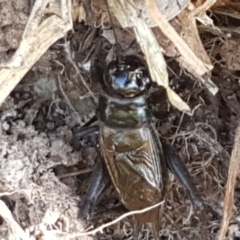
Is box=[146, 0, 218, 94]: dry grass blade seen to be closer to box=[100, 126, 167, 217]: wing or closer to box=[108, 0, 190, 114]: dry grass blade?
box=[108, 0, 190, 114]: dry grass blade

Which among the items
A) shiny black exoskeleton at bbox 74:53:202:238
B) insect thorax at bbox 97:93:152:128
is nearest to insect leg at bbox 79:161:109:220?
shiny black exoskeleton at bbox 74:53:202:238

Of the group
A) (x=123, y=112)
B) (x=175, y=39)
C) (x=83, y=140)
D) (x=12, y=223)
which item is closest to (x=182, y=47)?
(x=175, y=39)

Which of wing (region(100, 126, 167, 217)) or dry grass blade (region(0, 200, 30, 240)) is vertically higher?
dry grass blade (region(0, 200, 30, 240))

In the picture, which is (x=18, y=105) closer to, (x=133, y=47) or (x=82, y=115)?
(x=82, y=115)

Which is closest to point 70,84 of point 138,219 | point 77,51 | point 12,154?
point 77,51

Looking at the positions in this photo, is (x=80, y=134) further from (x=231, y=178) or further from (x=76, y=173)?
(x=231, y=178)

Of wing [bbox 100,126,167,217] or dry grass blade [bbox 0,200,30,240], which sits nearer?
dry grass blade [bbox 0,200,30,240]
